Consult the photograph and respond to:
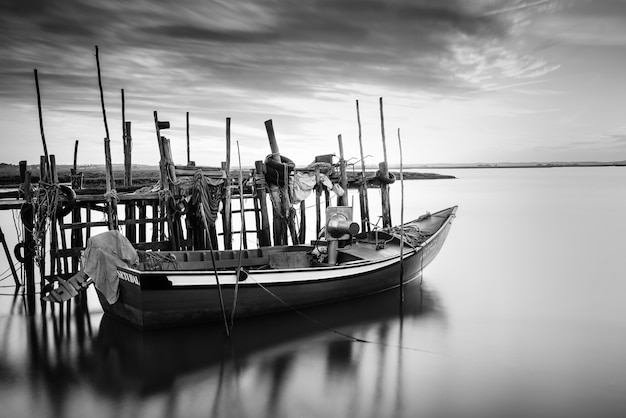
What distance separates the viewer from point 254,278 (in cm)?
979

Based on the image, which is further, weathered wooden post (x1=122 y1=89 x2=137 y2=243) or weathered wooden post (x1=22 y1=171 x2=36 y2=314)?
weathered wooden post (x1=122 y1=89 x2=137 y2=243)

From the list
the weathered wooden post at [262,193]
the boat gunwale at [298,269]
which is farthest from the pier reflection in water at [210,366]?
the weathered wooden post at [262,193]

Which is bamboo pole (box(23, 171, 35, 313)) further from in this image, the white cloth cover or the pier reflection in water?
the white cloth cover

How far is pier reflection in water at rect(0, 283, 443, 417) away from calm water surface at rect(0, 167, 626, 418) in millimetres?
32

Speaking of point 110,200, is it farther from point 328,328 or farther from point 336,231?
point 328,328

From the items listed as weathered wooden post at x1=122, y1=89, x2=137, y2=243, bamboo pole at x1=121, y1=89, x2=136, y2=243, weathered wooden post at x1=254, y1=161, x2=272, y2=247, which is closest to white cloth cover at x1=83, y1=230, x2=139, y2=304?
weathered wooden post at x1=122, y1=89, x2=137, y2=243

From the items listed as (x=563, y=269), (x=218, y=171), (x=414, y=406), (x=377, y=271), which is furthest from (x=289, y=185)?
(x=563, y=269)

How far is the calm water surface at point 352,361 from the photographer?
23.9ft

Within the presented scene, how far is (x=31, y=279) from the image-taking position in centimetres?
1176

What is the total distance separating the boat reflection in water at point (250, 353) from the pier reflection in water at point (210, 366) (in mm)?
20

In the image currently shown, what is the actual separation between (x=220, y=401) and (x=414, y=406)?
3005 mm

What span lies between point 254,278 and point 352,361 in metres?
2.55

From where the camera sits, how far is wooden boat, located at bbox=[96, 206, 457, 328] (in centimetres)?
920

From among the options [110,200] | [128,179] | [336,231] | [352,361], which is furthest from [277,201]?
[352,361]
